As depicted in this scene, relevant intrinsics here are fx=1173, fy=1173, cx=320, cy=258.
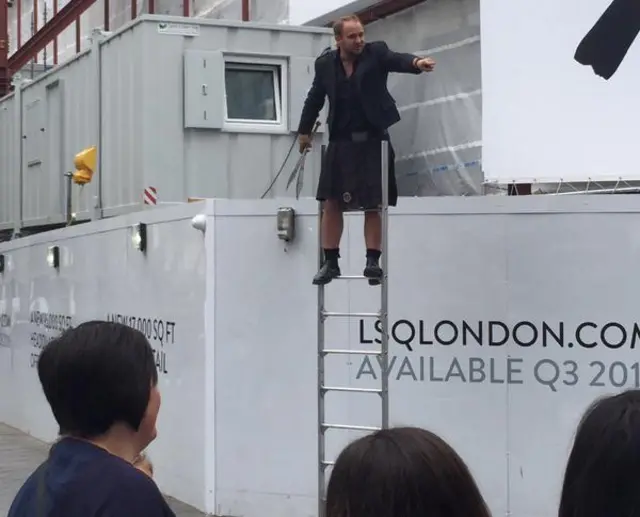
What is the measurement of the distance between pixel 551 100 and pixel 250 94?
4031mm

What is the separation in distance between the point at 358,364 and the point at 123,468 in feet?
20.2

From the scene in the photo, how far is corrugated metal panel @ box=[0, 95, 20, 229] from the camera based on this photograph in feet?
55.2

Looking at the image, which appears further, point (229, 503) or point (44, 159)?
point (44, 159)

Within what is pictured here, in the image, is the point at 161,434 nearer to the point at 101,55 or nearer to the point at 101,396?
the point at 101,55

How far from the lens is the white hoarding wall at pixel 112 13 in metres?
13.7

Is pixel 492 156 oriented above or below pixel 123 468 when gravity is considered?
above

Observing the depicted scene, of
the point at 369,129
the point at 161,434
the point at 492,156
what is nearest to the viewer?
the point at 369,129

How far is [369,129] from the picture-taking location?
25.4 ft

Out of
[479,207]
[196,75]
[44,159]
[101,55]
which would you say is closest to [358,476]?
[479,207]

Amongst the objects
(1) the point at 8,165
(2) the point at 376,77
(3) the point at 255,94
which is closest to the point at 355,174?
(2) the point at 376,77

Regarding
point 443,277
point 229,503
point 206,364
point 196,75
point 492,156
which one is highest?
point 196,75

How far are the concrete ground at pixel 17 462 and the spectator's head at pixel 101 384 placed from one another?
6.72m

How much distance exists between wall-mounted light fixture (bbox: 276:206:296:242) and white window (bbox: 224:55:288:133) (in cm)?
294

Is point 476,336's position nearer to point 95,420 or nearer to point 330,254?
point 330,254
